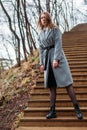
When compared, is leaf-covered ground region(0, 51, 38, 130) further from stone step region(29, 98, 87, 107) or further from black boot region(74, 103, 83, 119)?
black boot region(74, 103, 83, 119)

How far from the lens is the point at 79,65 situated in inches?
382

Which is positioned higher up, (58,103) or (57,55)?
(57,55)

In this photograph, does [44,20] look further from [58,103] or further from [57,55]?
[58,103]

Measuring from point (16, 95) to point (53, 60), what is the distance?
3127 mm

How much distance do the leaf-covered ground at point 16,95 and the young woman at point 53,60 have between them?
1.39 metres

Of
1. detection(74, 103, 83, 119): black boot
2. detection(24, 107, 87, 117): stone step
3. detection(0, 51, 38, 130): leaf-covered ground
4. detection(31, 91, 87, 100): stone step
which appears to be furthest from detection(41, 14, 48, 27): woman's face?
detection(0, 51, 38, 130): leaf-covered ground

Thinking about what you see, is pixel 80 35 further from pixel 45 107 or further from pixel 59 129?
pixel 59 129

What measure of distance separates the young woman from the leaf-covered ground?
4.55 feet

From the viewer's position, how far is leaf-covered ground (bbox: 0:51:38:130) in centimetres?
781

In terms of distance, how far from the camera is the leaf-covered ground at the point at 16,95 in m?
7.81

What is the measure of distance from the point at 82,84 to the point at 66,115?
162 centimetres

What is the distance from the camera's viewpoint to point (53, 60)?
21.3 ft

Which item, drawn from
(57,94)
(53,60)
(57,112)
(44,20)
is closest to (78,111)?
(57,112)


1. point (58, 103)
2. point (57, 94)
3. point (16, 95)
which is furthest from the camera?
Answer: point (16, 95)
